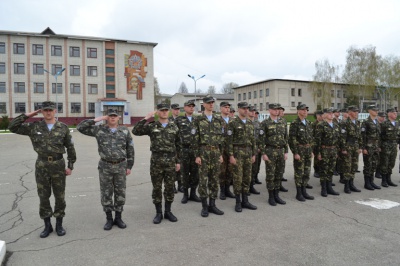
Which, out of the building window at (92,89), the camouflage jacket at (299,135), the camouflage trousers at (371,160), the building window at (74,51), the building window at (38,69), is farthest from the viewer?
the building window at (92,89)

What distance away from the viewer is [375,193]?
257 inches

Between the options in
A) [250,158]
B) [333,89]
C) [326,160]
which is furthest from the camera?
[333,89]

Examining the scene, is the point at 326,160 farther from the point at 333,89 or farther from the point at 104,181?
the point at 333,89

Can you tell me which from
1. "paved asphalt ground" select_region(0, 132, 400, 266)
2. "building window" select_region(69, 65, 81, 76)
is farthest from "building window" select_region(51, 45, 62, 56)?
"paved asphalt ground" select_region(0, 132, 400, 266)

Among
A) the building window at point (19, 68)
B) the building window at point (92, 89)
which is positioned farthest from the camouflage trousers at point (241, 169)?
the building window at point (19, 68)

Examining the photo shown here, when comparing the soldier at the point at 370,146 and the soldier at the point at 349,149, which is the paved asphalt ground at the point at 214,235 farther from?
the soldier at the point at 370,146

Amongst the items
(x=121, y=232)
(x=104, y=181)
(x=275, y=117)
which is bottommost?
(x=121, y=232)

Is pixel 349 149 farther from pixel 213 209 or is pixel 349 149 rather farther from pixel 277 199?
pixel 213 209

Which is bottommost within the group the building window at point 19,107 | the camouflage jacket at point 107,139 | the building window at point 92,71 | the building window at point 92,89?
the camouflage jacket at point 107,139

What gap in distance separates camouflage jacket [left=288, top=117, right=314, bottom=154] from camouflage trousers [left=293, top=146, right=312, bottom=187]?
0.35 feet

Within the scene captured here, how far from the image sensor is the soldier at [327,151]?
20.8ft

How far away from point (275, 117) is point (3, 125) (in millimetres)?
38284

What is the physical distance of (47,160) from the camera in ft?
13.8

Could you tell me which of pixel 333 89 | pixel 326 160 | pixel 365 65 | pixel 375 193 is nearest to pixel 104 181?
pixel 326 160
